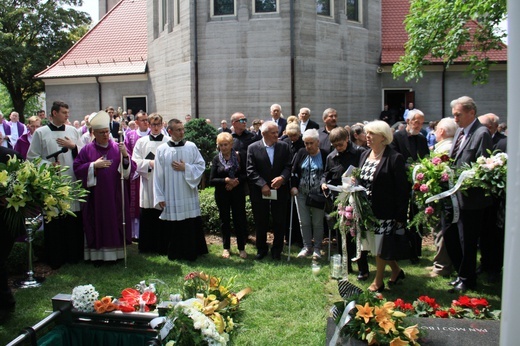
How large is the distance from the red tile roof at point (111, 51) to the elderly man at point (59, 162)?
17.6 meters

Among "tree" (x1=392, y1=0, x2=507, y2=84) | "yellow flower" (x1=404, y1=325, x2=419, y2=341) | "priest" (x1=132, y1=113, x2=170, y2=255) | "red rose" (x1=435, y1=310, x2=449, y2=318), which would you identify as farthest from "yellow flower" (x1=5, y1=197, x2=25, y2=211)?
"tree" (x1=392, y1=0, x2=507, y2=84)

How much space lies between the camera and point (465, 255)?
21.3ft

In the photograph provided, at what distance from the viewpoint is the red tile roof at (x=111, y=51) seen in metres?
26.2

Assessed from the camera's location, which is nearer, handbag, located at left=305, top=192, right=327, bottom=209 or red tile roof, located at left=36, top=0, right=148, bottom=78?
handbag, located at left=305, top=192, right=327, bottom=209

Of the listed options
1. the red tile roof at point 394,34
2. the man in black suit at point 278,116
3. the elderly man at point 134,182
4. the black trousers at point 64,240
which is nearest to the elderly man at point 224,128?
the man in black suit at point 278,116

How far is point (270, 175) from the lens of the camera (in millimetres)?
8266

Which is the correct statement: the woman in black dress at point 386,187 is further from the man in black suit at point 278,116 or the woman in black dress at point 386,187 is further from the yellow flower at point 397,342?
the man in black suit at point 278,116

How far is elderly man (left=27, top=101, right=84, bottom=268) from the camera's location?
8.08 metres

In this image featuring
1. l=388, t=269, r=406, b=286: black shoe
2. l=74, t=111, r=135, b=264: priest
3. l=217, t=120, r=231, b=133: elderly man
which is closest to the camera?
l=388, t=269, r=406, b=286: black shoe

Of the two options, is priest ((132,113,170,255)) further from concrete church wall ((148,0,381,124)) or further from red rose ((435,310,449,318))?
concrete church wall ((148,0,381,124))

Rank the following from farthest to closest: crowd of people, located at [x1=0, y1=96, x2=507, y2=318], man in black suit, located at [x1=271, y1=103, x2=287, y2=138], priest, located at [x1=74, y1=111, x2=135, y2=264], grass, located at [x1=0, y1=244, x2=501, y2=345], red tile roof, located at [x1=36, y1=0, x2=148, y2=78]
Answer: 1. red tile roof, located at [x1=36, y1=0, x2=148, y2=78]
2. man in black suit, located at [x1=271, y1=103, x2=287, y2=138]
3. priest, located at [x1=74, y1=111, x2=135, y2=264]
4. crowd of people, located at [x1=0, y1=96, x2=507, y2=318]
5. grass, located at [x1=0, y1=244, x2=501, y2=345]

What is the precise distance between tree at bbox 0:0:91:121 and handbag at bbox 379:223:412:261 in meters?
36.6

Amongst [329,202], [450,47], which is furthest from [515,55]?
[450,47]

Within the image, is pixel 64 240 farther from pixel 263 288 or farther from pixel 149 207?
pixel 263 288
